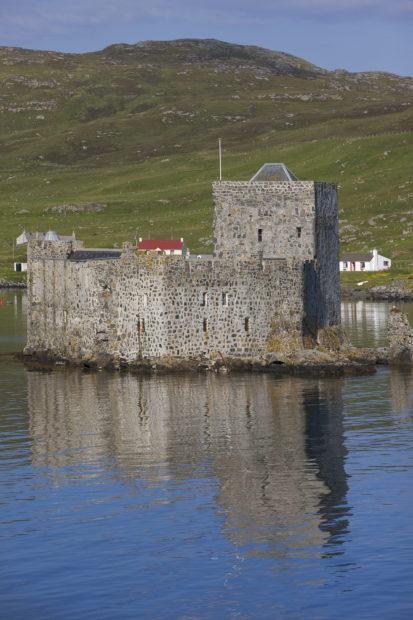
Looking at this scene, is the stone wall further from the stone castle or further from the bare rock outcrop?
the bare rock outcrop

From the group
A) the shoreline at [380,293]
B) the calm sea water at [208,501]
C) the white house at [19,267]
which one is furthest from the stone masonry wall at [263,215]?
the white house at [19,267]

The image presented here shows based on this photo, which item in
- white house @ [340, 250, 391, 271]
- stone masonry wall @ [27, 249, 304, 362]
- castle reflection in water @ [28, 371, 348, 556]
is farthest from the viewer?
white house @ [340, 250, 391, 271]

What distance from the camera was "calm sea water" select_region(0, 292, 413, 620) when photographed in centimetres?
3019

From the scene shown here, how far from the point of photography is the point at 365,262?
149750 millimetres

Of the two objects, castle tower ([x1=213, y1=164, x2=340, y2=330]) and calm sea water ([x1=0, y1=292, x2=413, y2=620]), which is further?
castle tower ([x1=213, y1=164, x2=340, y2=330])

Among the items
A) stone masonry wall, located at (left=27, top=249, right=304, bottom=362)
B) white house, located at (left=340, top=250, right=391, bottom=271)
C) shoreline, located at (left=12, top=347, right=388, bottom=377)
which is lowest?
shoreline, located at (left=12, top=347, right=388, bottom=377)

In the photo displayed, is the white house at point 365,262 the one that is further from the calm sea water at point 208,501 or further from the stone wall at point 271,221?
the calm sea water at point 208,501

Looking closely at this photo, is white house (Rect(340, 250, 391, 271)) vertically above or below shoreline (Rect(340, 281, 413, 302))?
above

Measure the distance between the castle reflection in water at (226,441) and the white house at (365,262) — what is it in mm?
89664

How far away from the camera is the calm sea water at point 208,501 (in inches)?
1188

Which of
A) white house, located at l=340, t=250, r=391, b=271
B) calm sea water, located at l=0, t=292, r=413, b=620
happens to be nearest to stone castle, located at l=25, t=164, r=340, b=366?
calm sea water, located at l=0, t=292, r=413, b=620

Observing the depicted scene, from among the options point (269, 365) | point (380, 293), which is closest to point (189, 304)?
point (269, 365)

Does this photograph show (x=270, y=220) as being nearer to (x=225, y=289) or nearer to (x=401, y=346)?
(x=225, y=289)

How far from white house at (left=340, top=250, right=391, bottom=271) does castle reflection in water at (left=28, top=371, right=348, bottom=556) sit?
294 ft
